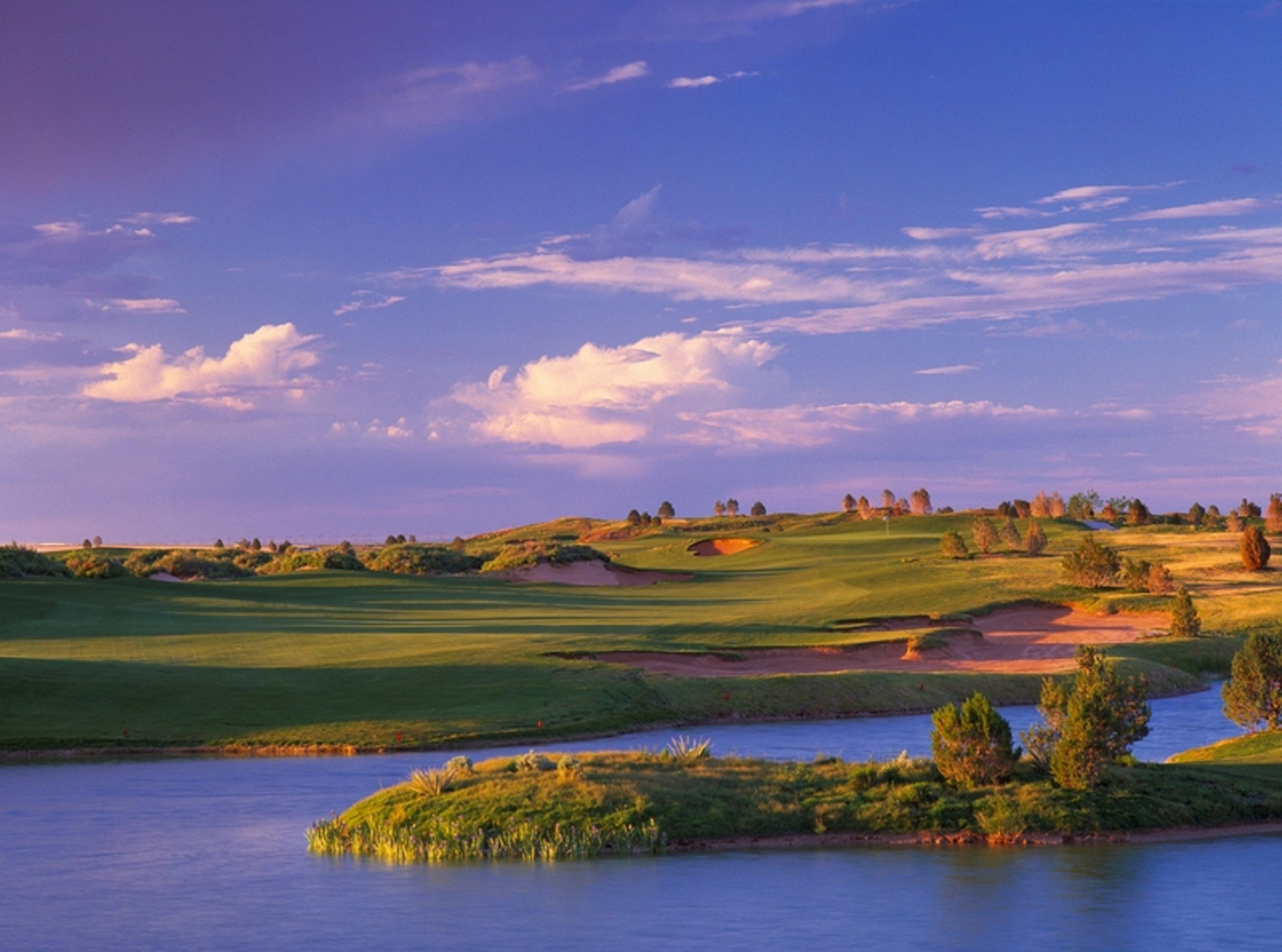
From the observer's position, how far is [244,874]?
2762 cm

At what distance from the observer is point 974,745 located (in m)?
30.3

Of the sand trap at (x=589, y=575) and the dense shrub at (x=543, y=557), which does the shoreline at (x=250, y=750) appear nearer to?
the sand trap at (x=589, y=575)

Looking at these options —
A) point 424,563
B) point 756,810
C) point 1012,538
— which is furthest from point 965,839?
point 424,563

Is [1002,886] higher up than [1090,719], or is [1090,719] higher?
[1090,719]

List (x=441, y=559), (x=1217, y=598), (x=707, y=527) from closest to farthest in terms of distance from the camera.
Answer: (x=1217, y=598), (x=441, y=559), (x=707, y=527)

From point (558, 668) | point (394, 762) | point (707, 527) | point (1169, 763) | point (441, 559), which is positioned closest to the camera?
point (1169, 763)

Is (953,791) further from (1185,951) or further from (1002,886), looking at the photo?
(1185,951)

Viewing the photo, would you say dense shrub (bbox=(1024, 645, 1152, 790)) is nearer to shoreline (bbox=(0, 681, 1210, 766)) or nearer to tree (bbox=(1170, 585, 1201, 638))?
shoreline (bbox=(0, 681, 1210, 766))

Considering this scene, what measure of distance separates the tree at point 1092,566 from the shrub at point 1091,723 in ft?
177

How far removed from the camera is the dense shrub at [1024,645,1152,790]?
29922mm

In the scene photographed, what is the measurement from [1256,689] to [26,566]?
269 feet

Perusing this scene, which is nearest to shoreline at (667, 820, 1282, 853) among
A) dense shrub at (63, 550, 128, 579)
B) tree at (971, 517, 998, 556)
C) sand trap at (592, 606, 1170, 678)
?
sand trap at (592, 606, 1170, 678)

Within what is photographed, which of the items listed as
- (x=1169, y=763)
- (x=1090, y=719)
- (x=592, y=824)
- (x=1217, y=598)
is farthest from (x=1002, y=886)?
(x=1217, y=598)

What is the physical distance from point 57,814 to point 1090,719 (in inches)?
933
